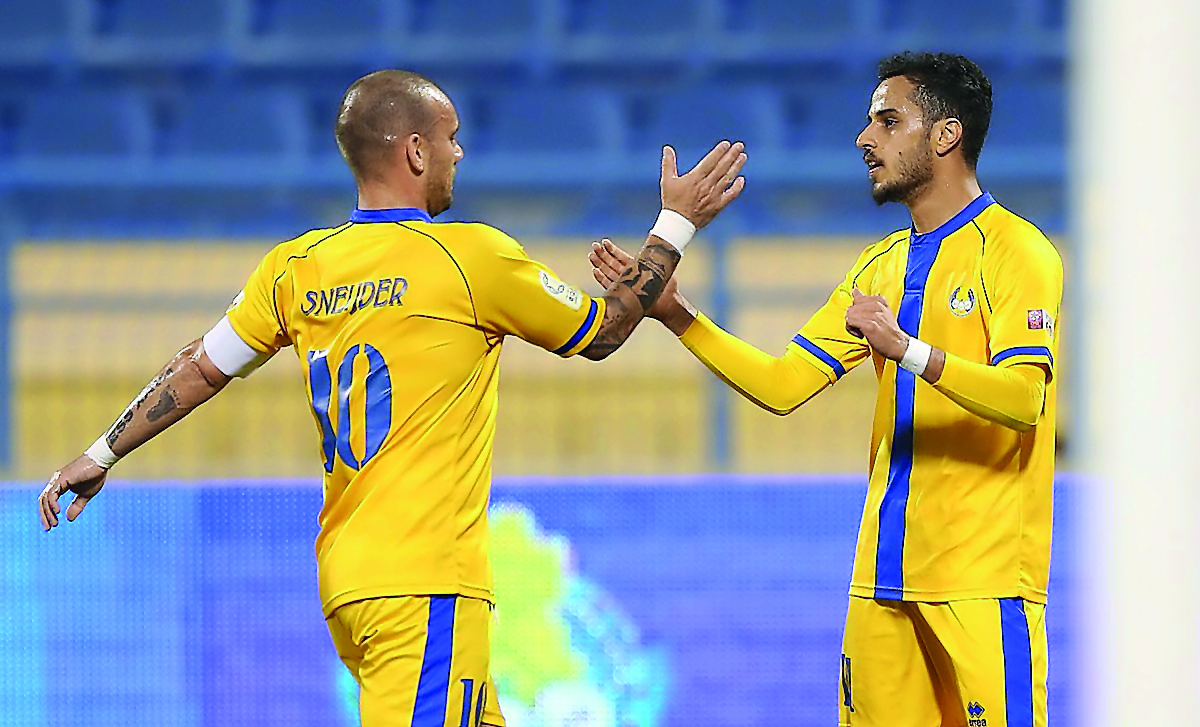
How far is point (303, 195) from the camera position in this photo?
7.17 m

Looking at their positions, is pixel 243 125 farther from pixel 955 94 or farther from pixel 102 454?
pixel 955 94

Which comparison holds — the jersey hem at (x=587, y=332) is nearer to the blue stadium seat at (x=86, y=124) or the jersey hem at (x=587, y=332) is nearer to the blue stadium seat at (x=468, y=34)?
the blue stadium seat at (x=468, y=34)

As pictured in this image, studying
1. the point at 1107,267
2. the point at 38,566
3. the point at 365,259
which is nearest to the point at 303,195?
the point at 38,566

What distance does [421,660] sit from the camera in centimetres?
251

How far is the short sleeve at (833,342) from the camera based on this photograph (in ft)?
10.1

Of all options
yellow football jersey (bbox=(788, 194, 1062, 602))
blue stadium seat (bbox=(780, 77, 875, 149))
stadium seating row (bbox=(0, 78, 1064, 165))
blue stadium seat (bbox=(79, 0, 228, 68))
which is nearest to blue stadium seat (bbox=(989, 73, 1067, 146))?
stadium seating row (bbox=(0, 78, 1064, 165))

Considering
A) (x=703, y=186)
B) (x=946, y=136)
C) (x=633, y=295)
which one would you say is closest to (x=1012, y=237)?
(x=946, y=136)

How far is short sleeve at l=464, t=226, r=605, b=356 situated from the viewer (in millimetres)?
2594

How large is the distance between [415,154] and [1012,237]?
1091 millimetres

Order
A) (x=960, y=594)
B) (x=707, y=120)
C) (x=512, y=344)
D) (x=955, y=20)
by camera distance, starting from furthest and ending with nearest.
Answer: (x=955, y=20) → (x=707, y=120) → (x=512, y=344) → (x=960, y=594)

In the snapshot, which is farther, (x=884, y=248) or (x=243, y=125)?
(x=243, y=125)

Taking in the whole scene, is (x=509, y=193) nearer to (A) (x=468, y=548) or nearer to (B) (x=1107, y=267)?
(A) (x=468, y=548)

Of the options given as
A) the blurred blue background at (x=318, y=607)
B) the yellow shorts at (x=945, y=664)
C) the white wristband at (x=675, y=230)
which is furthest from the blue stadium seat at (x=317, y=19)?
the yellow shorts at (x=945, y=664)

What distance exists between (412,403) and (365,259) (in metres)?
0.27
